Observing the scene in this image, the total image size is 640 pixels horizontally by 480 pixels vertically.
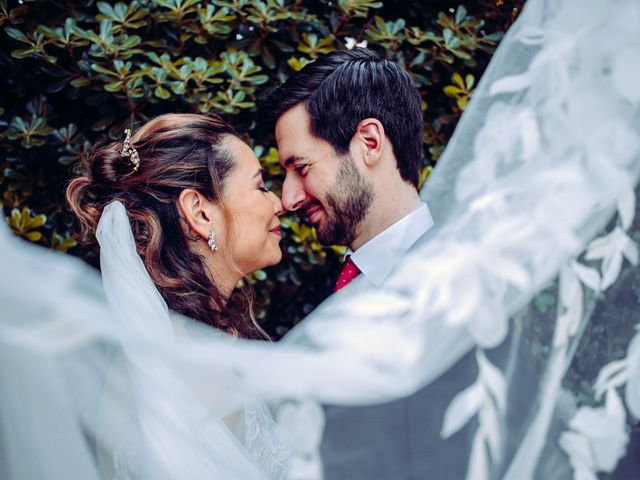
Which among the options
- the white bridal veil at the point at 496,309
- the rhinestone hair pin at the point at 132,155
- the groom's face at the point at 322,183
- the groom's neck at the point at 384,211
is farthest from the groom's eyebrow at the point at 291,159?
the white bridal veil at the point at 496,309

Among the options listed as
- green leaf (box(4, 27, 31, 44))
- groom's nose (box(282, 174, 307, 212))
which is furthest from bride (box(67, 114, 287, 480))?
green leaf (box(4, 27, 31, 44))

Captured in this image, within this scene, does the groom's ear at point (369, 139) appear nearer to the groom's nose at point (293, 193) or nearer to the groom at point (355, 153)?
the groom at point (355, 153)

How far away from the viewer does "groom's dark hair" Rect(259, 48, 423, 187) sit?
2582 millimetres

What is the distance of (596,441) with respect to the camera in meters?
1.20

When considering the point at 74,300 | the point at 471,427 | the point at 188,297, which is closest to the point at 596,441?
the point at 471,427

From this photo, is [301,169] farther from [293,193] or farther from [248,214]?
[248,214]

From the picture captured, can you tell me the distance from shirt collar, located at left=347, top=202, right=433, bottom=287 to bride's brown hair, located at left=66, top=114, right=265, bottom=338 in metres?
0.53

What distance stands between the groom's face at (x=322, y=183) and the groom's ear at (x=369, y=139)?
6cm

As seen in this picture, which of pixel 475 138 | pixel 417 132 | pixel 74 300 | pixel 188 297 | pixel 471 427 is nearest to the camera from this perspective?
pixel 74 300

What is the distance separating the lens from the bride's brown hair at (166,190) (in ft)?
7.77

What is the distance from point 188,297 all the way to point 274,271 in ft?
2.94

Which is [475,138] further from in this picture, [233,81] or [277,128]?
[233,81]

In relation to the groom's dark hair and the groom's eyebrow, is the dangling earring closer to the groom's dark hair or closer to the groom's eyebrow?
the groom's eyebrow

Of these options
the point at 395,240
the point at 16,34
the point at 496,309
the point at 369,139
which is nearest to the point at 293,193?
the point at 369,139
